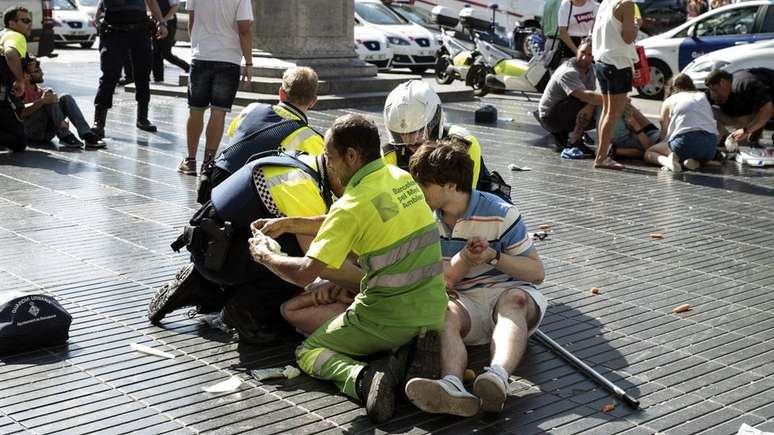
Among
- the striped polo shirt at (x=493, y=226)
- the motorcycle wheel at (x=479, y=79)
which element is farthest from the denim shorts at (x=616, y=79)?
the motorcycle wheel at (x=479, y=79)

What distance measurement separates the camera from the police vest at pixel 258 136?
18.9ft

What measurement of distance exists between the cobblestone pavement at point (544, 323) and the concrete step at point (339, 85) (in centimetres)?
429

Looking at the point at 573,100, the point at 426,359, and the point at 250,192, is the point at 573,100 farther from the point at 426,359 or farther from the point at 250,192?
the point at 426,359

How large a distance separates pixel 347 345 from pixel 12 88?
664cm

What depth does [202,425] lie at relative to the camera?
173 inches

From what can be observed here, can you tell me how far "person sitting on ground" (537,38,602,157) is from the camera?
444 inches

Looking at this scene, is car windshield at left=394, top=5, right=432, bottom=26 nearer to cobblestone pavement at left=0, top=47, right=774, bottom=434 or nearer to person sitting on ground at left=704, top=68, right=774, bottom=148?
person sitting on ground at left=704, top=68, right=774, bottom=148

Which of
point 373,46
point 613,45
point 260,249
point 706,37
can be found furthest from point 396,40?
point 260,249

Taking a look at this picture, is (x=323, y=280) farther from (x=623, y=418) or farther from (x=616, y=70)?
(x=616, y=70)

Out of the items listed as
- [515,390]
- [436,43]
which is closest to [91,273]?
[515,390]

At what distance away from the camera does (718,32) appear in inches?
690

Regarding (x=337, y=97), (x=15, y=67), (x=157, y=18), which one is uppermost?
Answer: (x=157, y=18)

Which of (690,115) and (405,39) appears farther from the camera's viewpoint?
(405,39)

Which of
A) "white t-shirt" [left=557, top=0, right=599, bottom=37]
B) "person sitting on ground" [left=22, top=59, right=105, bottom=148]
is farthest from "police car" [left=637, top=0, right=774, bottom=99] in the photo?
"person sitting on ground" [left=22, top=59, right=105, bottom=148]
